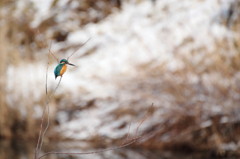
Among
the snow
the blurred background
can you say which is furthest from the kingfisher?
the snow

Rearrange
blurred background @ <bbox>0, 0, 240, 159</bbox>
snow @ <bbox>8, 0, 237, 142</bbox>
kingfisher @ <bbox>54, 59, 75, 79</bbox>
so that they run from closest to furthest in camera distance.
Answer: kingfisher @ <bbox>54, 59, 75, 79</bbox>
blurred background @ <bbox>0, 0, 240, 159</bbox>
snow @ <bbox>8, 0, 237, 142</bbox>

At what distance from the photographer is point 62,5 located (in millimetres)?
6035

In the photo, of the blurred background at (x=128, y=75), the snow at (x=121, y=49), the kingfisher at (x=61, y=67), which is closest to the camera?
the kingfisher at (x=61, y=67)

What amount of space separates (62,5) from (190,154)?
3.00 meters

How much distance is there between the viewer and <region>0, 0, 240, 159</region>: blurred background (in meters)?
5.38

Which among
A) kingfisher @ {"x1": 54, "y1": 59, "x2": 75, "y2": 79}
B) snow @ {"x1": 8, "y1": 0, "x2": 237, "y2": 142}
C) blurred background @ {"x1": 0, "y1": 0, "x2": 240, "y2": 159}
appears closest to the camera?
kingfisher @ {"x1": 54, "y1": 59, "x2": 75, "y2": 79}

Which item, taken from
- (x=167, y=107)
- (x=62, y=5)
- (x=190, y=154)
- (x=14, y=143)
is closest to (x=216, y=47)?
(x=167, y=107)

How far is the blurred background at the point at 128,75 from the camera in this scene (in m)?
5.38

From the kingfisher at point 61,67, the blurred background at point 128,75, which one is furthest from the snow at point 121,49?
the kingfisher at point 61,67

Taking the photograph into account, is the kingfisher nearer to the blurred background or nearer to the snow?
the blurred background

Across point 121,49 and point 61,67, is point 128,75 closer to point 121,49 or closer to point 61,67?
point 121,49

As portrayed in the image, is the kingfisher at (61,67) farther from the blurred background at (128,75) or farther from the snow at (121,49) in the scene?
the snow at (121,49)

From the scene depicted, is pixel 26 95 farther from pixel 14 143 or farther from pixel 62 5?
pixel 62 5

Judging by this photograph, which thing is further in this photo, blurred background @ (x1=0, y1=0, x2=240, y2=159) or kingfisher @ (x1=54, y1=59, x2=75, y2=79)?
blurred background @ (x1=0, y1=0, x2=240, y2=159)
